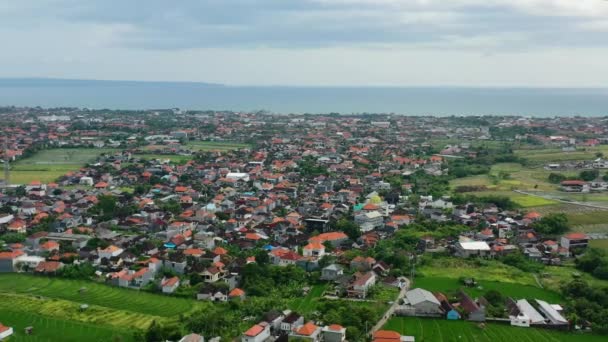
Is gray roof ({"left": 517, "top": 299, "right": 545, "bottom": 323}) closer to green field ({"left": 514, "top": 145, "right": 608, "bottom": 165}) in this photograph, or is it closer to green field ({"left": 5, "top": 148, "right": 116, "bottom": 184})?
green field ({"left": 514, "top": 145, "right": 608, "bottom": 165})

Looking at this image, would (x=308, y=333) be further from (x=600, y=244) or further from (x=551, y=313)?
(x=600, y=244)

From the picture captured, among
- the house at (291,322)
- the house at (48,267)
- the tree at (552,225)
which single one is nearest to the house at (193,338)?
the house at (291,322)

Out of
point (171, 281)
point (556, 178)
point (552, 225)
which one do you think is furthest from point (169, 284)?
point (556, 178)

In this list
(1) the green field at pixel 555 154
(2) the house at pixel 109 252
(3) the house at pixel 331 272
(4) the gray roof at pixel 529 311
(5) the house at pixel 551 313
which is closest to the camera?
(5) the house at pixel 551 313

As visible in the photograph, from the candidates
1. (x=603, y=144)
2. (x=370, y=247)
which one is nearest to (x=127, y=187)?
(x=370, y=247)

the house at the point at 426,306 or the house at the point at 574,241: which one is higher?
the house at the point at 574,241

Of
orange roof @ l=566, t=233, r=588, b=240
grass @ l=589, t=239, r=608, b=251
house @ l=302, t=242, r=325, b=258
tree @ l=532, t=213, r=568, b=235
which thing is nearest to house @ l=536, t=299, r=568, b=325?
orange roof @ l=566, t=233, r=588, b=240

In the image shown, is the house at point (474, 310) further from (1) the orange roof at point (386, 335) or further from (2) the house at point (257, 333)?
(2) the house at point (257, 333)
